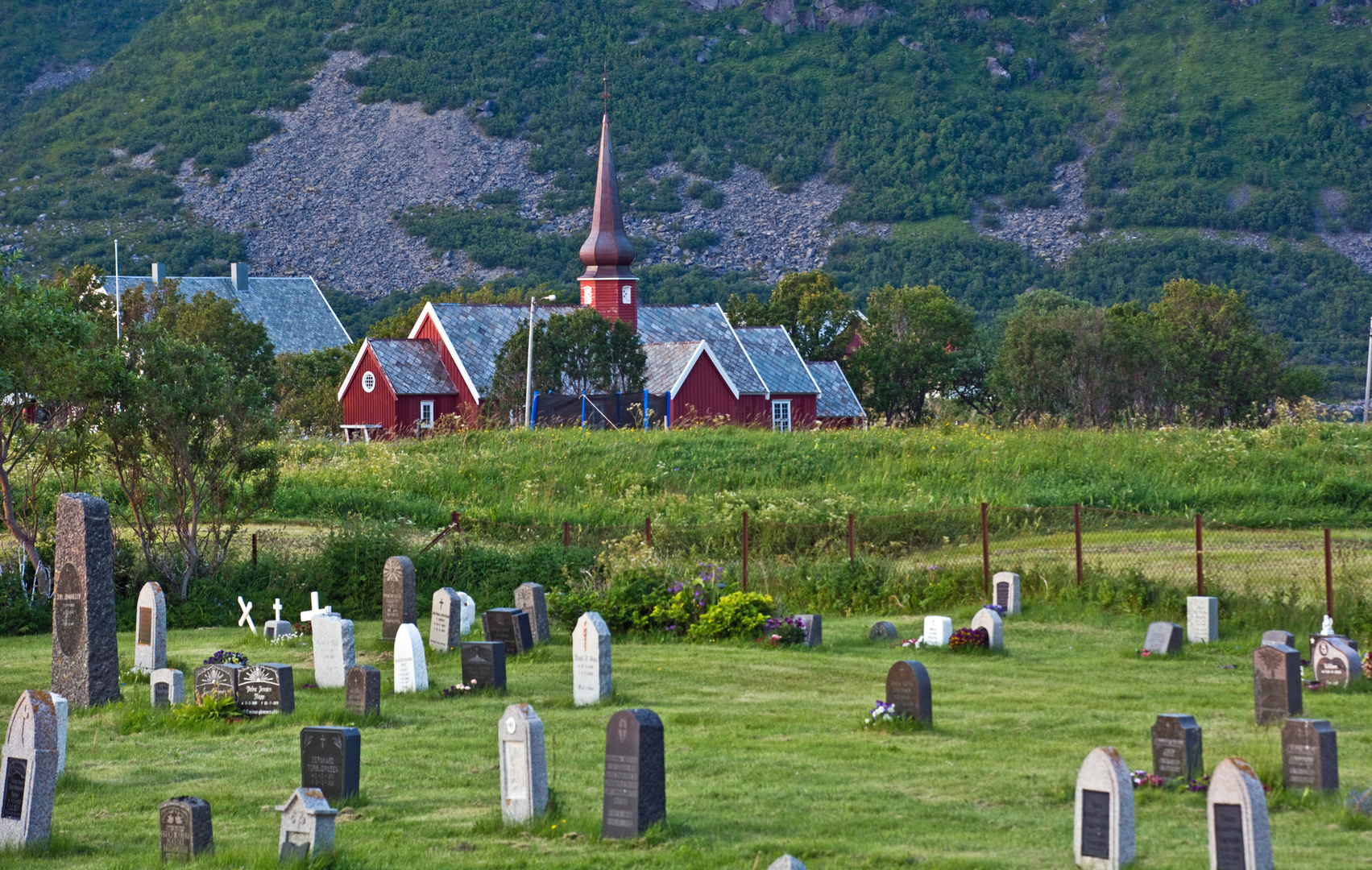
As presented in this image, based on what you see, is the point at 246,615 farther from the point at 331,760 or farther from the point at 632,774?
the point at 632,774

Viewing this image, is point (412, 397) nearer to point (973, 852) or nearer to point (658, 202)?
point (973, 852)

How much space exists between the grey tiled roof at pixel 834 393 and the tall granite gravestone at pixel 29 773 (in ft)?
169

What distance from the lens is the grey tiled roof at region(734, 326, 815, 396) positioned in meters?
59.6

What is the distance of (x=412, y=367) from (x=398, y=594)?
36676mm

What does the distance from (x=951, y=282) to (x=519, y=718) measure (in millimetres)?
114901

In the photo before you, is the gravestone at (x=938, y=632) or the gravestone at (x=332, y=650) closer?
the gravestone at (x=332, y=650)

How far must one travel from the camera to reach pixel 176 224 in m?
127

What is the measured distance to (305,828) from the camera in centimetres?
931

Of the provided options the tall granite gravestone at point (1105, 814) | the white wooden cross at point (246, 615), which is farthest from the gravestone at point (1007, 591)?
the tall granite gravestone at point (1105, 814)

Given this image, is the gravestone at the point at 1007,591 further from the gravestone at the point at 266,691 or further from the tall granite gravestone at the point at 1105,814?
the tall granite gravestone at the point at 1105,814

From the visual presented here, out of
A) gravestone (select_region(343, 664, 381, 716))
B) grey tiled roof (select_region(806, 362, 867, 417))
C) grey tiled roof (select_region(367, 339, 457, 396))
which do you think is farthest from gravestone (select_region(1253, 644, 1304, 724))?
grey tiled roof (select_region(806, 362, 867, 417))

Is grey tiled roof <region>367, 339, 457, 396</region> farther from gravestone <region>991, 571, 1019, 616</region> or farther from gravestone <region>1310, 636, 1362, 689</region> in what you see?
gravestone <region>1310, 636, 1362, 689</region>

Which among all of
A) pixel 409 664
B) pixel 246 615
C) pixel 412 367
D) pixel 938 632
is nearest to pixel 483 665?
pixel 409 664

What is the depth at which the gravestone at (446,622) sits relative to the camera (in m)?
18.5
